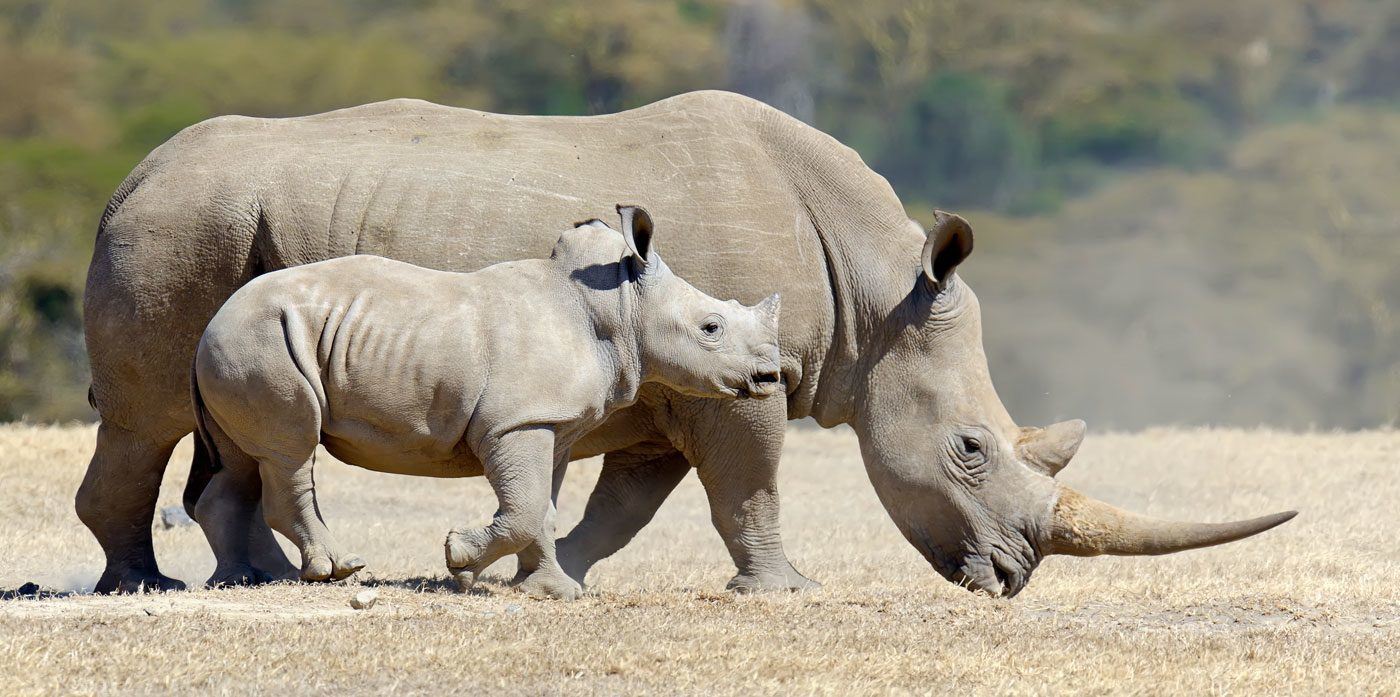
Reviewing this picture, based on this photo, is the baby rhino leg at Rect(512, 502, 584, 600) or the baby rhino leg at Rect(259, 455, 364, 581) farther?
the baby rhino leg at Rect(512, 502, 584, 600)

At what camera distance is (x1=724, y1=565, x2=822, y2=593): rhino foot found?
8258 mm

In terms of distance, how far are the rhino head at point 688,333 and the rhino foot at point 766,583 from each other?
3.81 feet

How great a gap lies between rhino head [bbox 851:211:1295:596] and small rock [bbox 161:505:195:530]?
497 cm

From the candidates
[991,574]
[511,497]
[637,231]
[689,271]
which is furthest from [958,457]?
[511,497]

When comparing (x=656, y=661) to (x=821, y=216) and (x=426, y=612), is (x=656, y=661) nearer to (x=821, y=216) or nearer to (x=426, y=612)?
(x=426, y=612)

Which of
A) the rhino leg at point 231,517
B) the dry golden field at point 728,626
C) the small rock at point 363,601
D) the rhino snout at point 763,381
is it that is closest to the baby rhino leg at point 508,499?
the dry golden field at point 728,626

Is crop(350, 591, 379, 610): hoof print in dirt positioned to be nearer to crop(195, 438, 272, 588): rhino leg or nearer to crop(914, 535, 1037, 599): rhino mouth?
crop(195, 438, 272, 588): rhino leg

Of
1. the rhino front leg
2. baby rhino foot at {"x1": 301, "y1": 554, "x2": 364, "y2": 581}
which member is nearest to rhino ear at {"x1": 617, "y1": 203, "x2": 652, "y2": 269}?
the rhino front leg

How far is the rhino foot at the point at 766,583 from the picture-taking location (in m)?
8.26

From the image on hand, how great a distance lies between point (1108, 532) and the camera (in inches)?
322

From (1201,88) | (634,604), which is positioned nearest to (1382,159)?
(1201,88)

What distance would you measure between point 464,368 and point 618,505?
6.78ft

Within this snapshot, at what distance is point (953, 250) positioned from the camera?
8383 millimetres

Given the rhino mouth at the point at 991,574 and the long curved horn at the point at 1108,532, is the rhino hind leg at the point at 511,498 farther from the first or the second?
the long curved horn at the point at 1108,532
